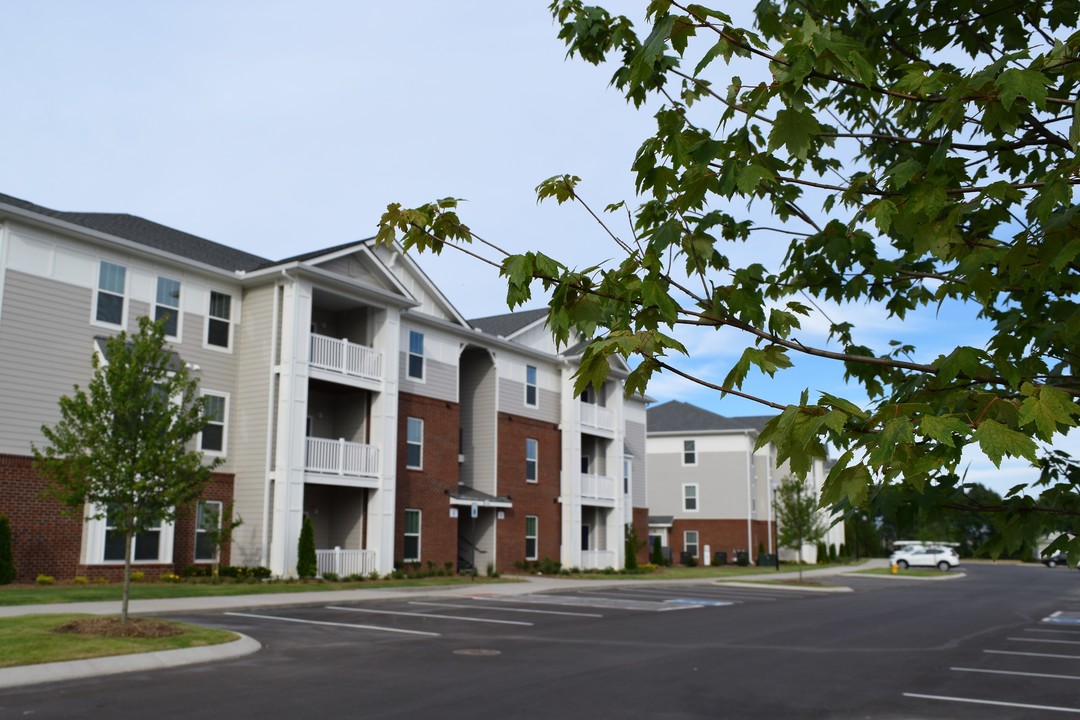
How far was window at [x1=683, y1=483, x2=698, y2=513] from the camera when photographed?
59.7m

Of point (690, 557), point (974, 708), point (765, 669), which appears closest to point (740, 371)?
point (974, 708)

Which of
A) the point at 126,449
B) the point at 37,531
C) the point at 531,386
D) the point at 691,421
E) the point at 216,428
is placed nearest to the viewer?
the point at 126,449

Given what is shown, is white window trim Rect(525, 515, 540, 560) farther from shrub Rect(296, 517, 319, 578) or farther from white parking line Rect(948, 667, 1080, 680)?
white parking line Rect(948, 667, 1080, 680)

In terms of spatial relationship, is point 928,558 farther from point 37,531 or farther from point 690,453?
point 37,531

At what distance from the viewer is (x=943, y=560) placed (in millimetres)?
60969

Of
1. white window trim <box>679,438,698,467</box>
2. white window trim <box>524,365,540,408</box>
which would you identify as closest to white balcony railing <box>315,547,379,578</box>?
white window trim <box>524,365,540,408</box>

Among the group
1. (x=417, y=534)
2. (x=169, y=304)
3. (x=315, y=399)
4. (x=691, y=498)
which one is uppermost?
(x=169, y=304)

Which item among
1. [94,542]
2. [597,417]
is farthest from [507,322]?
[94,542]

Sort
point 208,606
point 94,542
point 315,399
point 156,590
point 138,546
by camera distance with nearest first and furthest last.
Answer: point 208,606 < point 156,590 < point 94,542 < point 138,546 < point 315,399

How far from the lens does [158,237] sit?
88.9 ft

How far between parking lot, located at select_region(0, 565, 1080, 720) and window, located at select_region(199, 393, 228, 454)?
7804 millimetres

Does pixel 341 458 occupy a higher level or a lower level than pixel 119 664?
higher

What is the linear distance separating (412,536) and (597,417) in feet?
38.8

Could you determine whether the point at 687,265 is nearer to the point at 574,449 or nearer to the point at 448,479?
the point at 448,479
